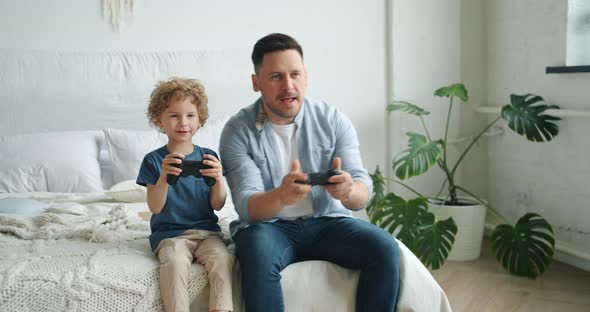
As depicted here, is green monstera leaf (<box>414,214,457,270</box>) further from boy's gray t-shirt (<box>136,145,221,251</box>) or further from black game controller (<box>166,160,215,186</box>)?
black game controller (<box>166,160,215,186</box>)

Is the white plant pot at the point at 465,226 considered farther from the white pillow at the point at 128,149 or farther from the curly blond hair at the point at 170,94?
the curly blond hair at the point at 170,94

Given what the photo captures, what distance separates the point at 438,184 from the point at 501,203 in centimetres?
40

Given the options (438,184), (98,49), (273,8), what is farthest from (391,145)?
(98,49)

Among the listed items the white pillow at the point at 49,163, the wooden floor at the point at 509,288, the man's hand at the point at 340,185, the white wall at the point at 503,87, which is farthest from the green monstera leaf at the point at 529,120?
the white pillow at the point at 49,163

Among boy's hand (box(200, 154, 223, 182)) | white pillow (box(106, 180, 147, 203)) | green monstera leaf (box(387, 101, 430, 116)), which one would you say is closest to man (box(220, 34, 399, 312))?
boy's hand (box(200, 154, 223, 182))

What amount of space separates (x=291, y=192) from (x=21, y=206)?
3.69ft

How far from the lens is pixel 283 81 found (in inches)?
70.5

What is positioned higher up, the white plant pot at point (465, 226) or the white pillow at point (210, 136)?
the white pillow at point (210, 136)

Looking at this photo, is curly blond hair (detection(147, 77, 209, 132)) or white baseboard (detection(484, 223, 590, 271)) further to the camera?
white baseboard (detection(484, 223, 590, 271))

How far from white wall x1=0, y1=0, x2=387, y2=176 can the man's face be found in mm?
1415

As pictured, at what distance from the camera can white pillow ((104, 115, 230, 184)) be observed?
2.73m

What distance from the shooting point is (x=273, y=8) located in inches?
135

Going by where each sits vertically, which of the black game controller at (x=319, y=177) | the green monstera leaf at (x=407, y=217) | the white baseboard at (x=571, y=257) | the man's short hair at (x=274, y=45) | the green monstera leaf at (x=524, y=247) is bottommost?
the white baseboard at (x=571, y=257)

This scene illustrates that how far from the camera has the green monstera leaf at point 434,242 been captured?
2.73 m
